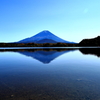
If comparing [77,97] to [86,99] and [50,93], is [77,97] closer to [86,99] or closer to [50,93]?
[86,99]

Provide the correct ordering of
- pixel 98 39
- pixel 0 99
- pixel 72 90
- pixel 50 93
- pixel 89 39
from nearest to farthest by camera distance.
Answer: pixel 0 99 → pixel 50 93 → pixel 72 90 → pixel 98 39 → pixel 89 39

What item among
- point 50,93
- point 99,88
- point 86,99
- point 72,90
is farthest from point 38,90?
point 99,88

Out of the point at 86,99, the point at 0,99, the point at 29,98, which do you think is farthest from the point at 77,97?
the point at 0,99

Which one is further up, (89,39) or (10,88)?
(89,39)

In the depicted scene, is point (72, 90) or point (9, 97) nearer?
point (9, 97)

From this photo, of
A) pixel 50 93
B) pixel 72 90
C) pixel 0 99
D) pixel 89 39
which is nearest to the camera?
pixel 0 99

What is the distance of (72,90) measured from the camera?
5887mm

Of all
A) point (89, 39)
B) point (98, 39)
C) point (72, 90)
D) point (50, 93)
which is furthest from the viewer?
point (89, 39)

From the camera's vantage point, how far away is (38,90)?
590cm

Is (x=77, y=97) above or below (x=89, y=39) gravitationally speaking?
below

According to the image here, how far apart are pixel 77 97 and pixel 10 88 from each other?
12.5 ft

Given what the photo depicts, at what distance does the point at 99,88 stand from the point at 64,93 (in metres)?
2.22

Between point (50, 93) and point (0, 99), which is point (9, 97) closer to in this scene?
point (0, 99)

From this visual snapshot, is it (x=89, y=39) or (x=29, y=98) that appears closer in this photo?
(x=29, y=98)
